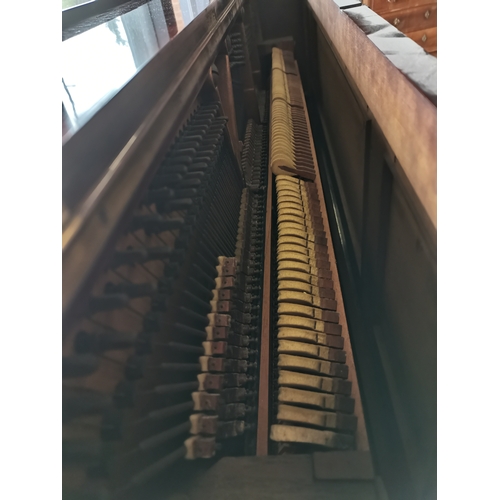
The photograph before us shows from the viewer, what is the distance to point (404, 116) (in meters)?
0.78

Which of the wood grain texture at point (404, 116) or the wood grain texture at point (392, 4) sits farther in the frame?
the wood grain texture at point (392, 4)

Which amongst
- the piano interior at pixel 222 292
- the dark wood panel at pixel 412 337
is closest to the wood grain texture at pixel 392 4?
the piano interior at pixel 222 292

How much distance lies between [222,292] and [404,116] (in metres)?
0.86

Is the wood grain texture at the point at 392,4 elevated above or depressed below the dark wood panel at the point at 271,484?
above

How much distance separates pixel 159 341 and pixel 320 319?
67 cm

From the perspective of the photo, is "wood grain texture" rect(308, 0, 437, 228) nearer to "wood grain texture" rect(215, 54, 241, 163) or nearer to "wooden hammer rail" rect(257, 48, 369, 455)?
"wooden hammer rail" rect(257, 48, 369, 455)

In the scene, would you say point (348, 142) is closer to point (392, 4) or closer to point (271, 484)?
point (392, 4)

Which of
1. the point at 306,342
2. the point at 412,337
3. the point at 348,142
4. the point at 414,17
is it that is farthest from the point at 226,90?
the point at 414,17

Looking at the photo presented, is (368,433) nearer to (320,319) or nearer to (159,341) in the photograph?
(320,319)

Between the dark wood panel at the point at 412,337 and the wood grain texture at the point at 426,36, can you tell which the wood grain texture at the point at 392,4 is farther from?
the dark wood panel at the point at 412,337

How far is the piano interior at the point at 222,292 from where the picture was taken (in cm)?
73

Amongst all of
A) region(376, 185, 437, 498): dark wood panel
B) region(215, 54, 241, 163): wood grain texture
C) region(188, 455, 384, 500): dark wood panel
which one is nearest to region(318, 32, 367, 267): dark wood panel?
region(376, 185, 437, 498): dark wood panel

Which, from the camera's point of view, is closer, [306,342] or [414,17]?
[306,342]

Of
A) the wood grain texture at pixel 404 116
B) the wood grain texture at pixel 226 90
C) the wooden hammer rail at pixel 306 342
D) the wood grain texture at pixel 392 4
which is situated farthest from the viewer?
the wood grain texture at pixel 392 4
